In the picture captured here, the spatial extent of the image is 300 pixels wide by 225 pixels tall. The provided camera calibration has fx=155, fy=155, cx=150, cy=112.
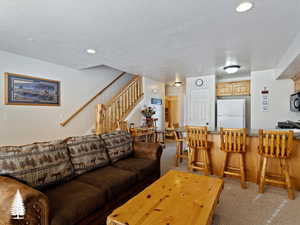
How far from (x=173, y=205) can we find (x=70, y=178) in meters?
1.26

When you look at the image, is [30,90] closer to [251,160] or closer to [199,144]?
[199,144]

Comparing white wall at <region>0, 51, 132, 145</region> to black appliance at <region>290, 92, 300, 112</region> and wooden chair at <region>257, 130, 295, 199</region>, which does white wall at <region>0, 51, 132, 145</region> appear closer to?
wooden chair at <region>257, 130, 295, 199</region>

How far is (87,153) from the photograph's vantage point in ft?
6.91

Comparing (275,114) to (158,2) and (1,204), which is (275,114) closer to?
(158,2)

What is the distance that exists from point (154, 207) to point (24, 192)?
1.00 metres

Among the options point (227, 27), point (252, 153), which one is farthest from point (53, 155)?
point (252, 153)

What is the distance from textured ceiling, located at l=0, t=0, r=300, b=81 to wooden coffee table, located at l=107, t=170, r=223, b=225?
1961 mm

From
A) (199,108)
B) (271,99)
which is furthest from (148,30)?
(271,99)

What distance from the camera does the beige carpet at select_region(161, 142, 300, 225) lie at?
1769 mm

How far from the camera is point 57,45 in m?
2.74

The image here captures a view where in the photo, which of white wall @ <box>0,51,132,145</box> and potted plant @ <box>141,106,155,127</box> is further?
potted plant @ <box>141,106,155,127</box>

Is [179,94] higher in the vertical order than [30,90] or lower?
higher

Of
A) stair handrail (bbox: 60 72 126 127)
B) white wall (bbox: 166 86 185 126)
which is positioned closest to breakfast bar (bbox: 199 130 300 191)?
stair handrail (bbox: 60 72 126 127)

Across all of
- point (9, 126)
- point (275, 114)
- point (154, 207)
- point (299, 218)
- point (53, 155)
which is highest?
point (275, 114)
